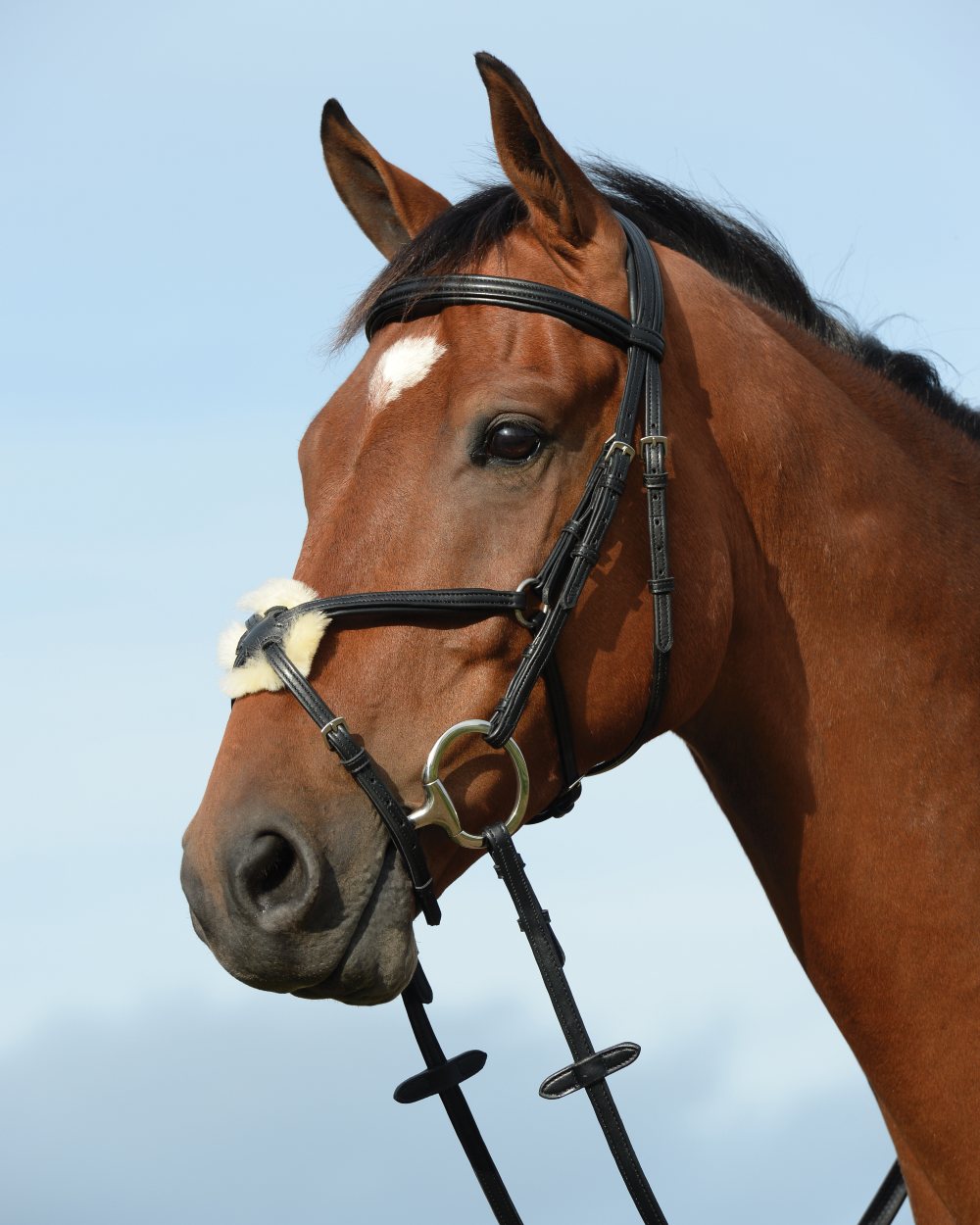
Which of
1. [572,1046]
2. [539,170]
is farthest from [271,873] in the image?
[539,170]

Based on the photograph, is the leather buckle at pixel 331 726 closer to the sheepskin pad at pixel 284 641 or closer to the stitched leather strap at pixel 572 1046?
the sheepskin pad at pixel 284 641

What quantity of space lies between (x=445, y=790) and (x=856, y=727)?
1.26m

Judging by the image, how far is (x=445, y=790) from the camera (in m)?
3.31

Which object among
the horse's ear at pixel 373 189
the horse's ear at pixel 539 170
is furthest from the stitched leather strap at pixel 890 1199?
the horse's ear at pixel 373 189

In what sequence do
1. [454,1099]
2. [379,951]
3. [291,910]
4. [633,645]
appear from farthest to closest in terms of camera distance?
1. [454,1099]
2. [633,645]
3. [379,951]
4. [291,910]

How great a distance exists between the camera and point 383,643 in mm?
3285

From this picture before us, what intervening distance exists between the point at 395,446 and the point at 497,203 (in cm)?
97

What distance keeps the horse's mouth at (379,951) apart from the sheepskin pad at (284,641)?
20.9 inches

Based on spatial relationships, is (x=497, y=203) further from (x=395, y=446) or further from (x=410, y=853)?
(x=410, y=853)

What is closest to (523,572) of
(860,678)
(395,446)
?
(395,446)

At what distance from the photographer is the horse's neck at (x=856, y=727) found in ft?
12.0

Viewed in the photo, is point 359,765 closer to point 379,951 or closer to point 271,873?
point 271,873

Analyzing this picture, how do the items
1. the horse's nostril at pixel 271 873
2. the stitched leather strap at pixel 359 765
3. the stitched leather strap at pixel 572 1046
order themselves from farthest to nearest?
the stitched leather strap at pixel 572 1046
the stitched leather strap at pixel 359 765
the horse's nostril at pixel 271 873

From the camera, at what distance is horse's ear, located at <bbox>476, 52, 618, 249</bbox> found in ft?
11.6
